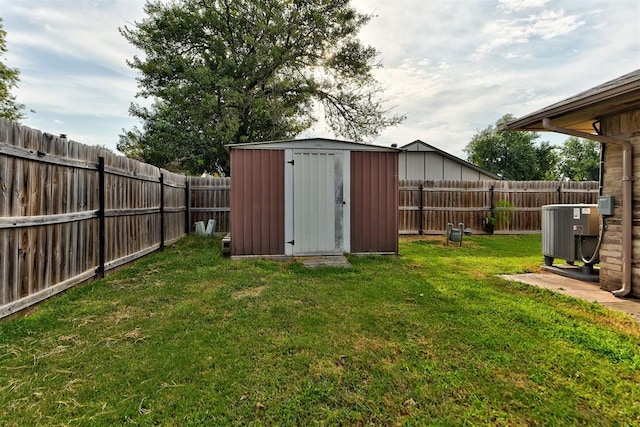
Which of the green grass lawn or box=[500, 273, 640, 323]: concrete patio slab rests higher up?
box=[500, 273, 640, 323]: concrete patio slab

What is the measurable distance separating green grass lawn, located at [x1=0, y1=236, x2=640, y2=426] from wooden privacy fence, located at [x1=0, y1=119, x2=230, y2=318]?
32 cm

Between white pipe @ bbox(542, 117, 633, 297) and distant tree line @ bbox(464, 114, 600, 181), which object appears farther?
distant tree line @ bbox(464, 114, 600, 181)

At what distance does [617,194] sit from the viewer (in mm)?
3668

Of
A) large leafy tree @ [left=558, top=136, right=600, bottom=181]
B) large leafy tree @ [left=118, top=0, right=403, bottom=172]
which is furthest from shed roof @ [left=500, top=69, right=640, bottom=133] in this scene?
large leafy tree @ [left=558, top=136, right=600, bottom=181]

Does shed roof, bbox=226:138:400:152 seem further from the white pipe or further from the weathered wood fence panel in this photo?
the white pipe

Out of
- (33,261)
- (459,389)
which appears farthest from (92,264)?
(459,389)

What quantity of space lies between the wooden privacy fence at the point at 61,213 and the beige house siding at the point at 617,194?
6.35 m

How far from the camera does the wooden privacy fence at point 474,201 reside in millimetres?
9594

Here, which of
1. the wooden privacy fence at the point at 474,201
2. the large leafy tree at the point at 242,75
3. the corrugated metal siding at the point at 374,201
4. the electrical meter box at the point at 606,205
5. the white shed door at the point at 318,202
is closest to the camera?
the electrical meter box at the point at 606,205

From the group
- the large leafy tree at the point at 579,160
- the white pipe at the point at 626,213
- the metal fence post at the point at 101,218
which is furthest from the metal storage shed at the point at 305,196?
the large leafy tree at the point at 579,160

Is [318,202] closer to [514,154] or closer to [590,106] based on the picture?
[590,106]

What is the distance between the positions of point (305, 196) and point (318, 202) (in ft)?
0.88

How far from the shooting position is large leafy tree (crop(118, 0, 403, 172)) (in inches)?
453

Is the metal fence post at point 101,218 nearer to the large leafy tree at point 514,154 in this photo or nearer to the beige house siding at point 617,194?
the beige house siding at point 617,194
